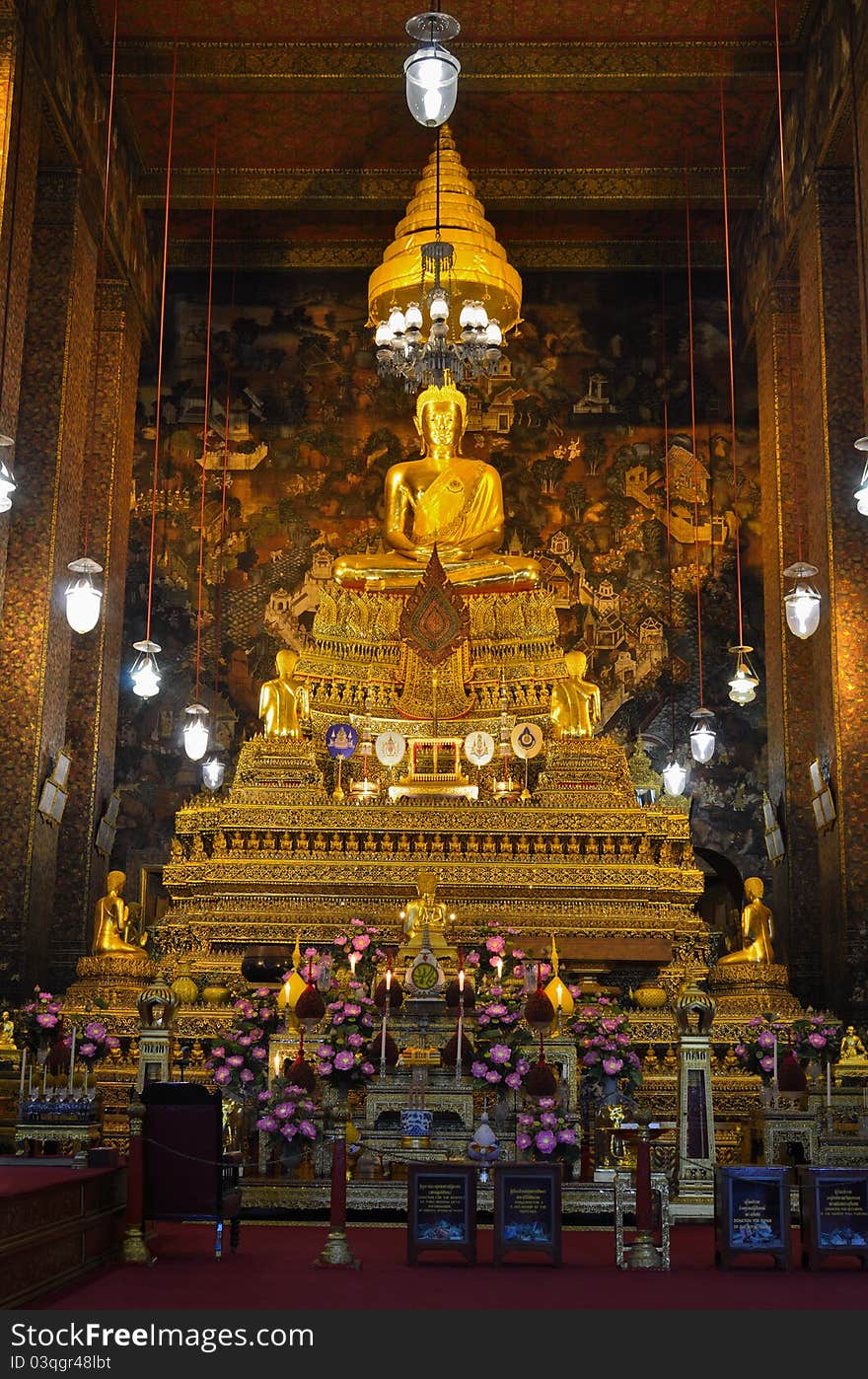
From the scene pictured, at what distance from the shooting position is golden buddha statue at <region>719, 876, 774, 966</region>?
11031mm

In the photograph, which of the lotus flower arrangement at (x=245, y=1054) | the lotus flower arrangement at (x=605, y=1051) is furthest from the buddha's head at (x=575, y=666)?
the lotus flower arrangement at (x=245, y=1054)

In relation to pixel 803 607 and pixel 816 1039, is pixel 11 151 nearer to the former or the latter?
pixel 803 607

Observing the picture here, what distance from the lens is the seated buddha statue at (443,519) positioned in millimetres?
14453

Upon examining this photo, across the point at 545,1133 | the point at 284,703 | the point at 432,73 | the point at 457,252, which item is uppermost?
the point at 457,252

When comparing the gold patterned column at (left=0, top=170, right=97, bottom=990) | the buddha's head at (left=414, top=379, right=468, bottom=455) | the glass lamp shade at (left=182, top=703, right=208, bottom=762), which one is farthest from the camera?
the buddha's head at (left=414, top=379, right=468, bottom=455)

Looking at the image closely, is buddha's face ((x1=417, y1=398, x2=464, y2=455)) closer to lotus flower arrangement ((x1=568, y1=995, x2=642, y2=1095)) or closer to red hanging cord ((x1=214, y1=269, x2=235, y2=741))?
red hanging cord ((x1=214, y1=269, x2=235, y2=741))

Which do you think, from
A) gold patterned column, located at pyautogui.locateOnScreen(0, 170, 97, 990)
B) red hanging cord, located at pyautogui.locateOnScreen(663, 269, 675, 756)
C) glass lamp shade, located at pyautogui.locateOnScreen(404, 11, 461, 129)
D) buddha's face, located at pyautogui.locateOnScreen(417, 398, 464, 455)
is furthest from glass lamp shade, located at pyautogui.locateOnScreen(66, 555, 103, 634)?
red hanging cord, located at pyautogui.locateOnScreen(663, 269, 675, 756)

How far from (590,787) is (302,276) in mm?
7842

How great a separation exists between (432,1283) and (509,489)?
1171cm

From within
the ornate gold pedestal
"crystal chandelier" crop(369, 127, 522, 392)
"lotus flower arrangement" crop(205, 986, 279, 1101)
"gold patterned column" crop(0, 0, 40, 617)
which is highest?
"crystal chandelier" crop(369, 127, 522, 392)

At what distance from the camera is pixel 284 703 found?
13.0 metres

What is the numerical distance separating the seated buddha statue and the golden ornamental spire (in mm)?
907

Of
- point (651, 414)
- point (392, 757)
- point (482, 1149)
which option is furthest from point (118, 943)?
point (651, 414)

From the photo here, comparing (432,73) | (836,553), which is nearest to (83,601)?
(432,73)
